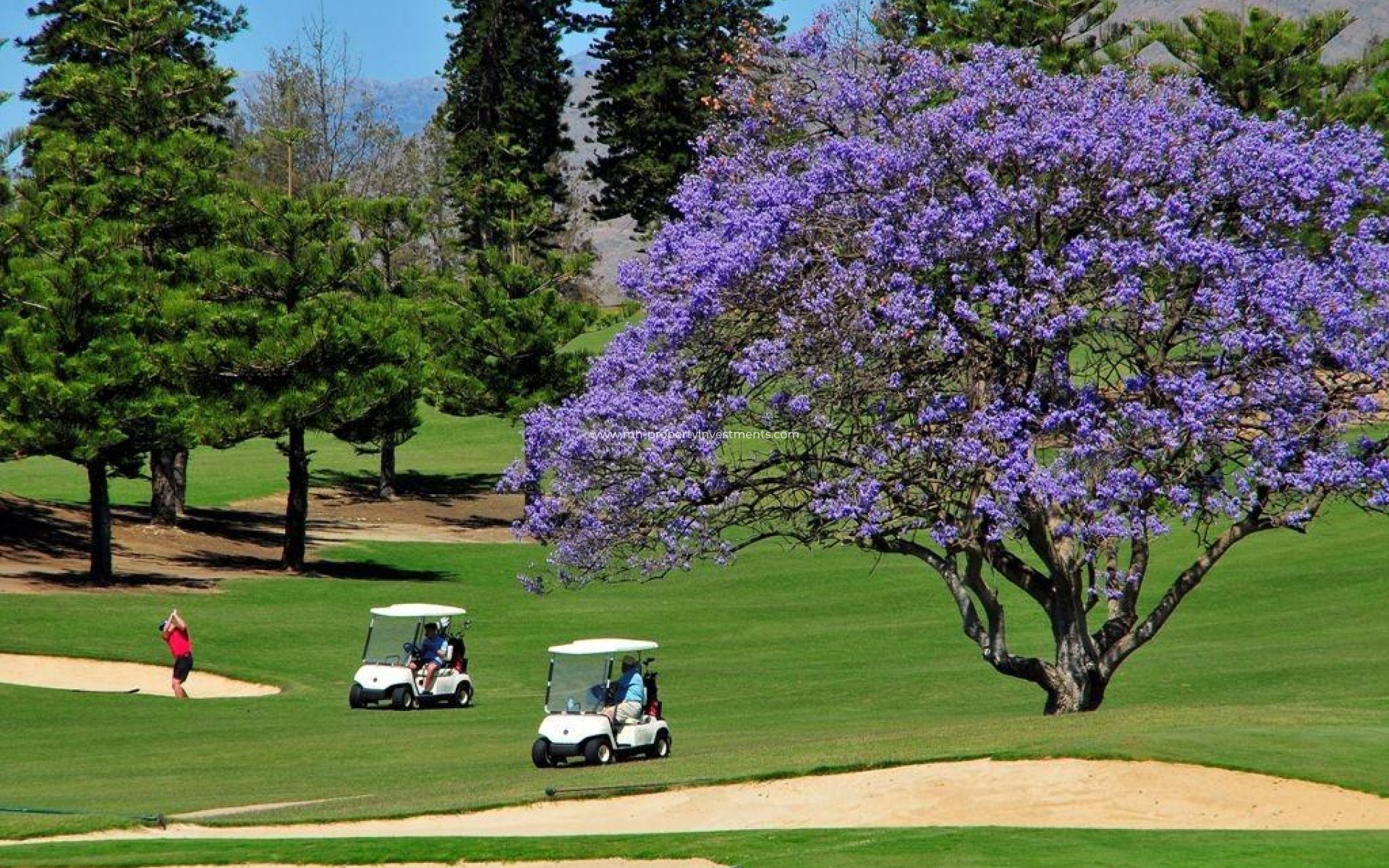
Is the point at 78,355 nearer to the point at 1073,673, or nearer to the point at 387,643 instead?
the point at 387,643

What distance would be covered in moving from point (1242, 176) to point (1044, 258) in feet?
9.73

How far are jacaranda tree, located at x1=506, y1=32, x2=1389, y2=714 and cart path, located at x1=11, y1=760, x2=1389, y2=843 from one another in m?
4.42

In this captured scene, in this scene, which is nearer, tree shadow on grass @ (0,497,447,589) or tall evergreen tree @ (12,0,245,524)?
tree shadow on grass @ (0,497,447,589)

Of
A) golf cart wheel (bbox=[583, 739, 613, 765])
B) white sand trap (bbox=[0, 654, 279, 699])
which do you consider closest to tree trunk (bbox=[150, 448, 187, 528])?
white sand trap (bbox=[0, 654, 279, 699])

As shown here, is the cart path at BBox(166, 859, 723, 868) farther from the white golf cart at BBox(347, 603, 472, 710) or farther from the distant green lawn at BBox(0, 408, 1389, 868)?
the white golf cart at BBox(347, 603, 472, 710)

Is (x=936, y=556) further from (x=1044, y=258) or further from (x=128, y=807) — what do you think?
(x=128, y=807)

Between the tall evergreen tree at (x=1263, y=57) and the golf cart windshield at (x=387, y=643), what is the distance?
124ft

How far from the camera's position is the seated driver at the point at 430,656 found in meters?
32.6

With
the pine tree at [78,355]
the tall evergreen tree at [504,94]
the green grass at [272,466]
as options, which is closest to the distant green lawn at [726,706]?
the pine tree at [78,355]

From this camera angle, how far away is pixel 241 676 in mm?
36344

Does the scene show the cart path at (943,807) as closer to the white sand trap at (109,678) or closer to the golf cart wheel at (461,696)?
the golf cart wheel at (461,696)

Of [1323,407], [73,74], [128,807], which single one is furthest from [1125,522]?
[73,74]

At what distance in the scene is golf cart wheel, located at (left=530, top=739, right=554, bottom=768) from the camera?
24.4 metres

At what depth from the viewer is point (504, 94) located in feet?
292
